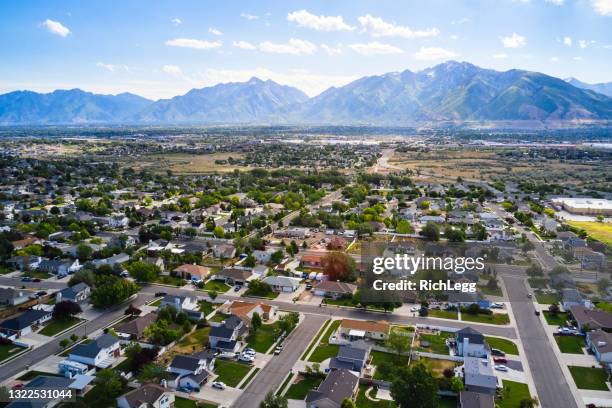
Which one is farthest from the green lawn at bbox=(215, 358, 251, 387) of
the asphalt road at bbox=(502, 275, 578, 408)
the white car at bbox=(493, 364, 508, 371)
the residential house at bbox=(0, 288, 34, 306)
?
the residential house at bbox=(0, 288, 34, 306)

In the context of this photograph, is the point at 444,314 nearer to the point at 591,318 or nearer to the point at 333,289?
the point at 333,289

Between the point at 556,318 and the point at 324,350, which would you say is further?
the point at 556,318

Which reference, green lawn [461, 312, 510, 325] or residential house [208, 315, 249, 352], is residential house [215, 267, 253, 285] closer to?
residential house [208, 315, 249, 352]

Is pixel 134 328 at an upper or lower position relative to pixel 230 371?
upper

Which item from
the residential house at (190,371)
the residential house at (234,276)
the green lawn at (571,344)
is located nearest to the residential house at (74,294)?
the residential house at (234,276)

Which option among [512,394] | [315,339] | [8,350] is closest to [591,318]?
[512,394]

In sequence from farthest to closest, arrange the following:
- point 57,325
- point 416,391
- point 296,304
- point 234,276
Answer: point 234,276, point 296,304, point 57,325, point 416,391
